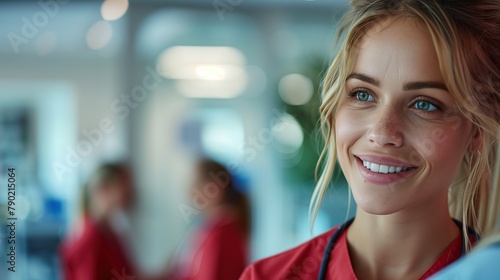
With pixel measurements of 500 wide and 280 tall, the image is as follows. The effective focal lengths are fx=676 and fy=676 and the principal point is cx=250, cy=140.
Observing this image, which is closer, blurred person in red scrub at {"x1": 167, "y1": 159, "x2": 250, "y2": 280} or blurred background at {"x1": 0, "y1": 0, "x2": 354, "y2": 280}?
blurred person in red scrub at {"x1": 167, "y1": 159, "x2": 250, "y2": 280}

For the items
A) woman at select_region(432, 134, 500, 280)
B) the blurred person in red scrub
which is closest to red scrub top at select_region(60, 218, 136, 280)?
the blurred person in red scrub

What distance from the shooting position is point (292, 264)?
98cm

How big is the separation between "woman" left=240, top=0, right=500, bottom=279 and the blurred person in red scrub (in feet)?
4.38

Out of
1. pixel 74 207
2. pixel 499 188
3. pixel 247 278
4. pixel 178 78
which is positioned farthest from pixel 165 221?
pixel 499 188

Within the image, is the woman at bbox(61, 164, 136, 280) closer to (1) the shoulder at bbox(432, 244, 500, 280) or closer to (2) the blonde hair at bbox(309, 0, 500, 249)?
(2) the blonde hair at bbox(309, 0, 500, 249)

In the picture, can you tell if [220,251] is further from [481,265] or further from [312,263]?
[481,265]

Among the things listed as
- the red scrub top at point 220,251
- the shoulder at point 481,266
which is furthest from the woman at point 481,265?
the red scrub top at point 220,251

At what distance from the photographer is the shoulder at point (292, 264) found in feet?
3.21

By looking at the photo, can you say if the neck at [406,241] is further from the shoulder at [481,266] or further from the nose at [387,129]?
the shoulder at [481,266]

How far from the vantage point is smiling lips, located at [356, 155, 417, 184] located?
903 millimetres

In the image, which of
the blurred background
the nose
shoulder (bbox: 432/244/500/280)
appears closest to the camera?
shoulder (bbox: 432/244/500/280)

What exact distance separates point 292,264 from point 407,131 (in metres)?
0.26

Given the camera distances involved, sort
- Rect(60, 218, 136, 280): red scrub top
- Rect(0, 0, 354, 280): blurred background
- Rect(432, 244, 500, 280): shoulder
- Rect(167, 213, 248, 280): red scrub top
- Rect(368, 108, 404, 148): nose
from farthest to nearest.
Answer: Rect(0, 0, 354, 280): blurred background, Rect(60, 218, 136, 280): red scrub top, Rect(167, 213, 248, 280): red scrub top, Rect(368, 108, 404, 148): nose, Rect(432, 244, 500, 280): shoulder

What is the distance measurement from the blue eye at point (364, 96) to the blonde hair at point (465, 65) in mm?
28
